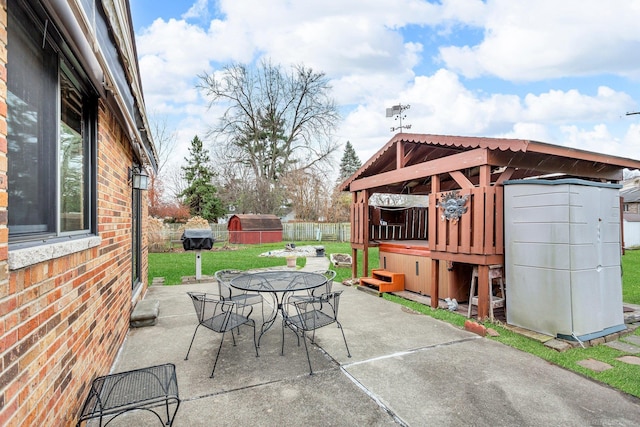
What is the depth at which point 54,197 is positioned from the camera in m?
1.91

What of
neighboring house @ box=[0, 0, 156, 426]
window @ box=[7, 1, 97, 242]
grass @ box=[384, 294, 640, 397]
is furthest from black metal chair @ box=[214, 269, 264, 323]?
grass @ box=[384, 294, 640, 397]

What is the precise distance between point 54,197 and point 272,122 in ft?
82.3

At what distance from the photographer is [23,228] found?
160cm

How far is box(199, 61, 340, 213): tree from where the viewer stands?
2472 centimetres

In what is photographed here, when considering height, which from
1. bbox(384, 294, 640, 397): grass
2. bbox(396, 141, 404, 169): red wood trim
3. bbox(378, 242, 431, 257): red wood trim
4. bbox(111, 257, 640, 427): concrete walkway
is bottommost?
bbox(384, 294, 640, 397): grass

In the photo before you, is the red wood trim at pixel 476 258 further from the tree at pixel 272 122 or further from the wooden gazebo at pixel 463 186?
the tree at pixel 272 122

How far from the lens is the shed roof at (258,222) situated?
19.0m

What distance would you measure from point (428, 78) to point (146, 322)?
15882 mm

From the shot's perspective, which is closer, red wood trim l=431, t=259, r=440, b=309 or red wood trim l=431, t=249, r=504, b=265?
red wood trim l=431, t=249, r=504, b=265

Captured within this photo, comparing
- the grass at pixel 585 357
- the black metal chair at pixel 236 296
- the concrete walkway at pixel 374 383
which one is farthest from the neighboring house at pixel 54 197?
the grass at pixel 585 357

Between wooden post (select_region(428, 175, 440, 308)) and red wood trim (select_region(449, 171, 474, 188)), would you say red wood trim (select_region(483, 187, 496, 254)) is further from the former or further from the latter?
wooden post (select_region(428, 175, 440, 308))

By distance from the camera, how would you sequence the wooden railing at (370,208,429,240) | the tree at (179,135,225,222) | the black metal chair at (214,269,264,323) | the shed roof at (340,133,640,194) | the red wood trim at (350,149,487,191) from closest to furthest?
the black metal chair at (214,269,264,323), the shed roof at (340,133,640,194), the red wood trim at (350,149,487,191), the wooden railing at (370,208,429,240), the tree at (179,135,225,222)

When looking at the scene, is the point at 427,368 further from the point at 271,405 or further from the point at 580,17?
the point at 580,17

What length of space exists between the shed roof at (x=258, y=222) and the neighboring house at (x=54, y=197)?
16085 mm
